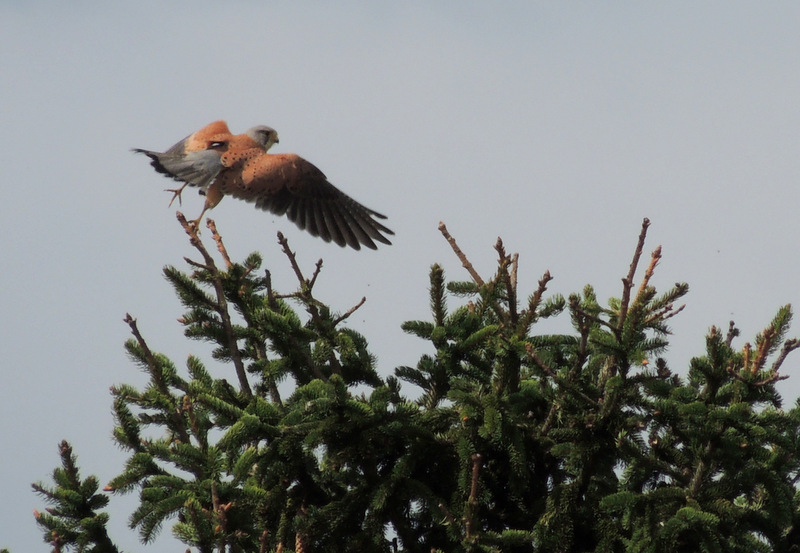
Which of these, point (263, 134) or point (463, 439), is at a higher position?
point (263, 134)

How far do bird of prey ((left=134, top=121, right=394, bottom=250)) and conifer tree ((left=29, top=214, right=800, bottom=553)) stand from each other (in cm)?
268

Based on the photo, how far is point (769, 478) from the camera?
3.94m

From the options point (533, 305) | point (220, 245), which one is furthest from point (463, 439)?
point (220, 245)

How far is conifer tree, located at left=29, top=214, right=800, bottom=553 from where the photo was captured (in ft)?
12.9

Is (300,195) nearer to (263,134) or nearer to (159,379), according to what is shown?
(263,134)

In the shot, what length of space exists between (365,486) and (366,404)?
0.44 meters

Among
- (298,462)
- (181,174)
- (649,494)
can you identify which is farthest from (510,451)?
(181,174)

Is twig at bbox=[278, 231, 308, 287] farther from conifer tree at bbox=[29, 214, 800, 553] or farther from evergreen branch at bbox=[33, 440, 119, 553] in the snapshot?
evergreen branch at bbox=[33, 440, 119, 553]

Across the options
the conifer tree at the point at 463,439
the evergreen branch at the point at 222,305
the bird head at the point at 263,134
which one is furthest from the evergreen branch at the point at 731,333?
the bird head at the point at 263,134

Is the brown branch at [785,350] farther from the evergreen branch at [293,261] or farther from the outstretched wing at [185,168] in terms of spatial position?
the outstretched wing at [185,168]

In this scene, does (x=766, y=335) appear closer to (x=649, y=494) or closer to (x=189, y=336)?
(x=649, y=494)

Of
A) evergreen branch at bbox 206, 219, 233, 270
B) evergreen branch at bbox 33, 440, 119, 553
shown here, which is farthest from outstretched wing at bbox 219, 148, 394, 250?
evergreen branch at bbox 33, 440, 119, 553

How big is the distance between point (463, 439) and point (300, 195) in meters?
3.93

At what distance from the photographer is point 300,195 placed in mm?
7801
